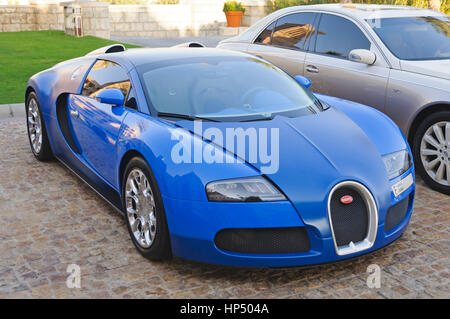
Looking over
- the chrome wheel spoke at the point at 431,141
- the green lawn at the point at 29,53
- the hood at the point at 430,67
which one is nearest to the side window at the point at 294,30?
the hood at the point at 430,67

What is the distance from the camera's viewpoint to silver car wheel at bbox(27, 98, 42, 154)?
244 inches

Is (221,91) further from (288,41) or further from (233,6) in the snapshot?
(233,6)

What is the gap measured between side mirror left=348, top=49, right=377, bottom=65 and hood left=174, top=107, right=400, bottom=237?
1887mm

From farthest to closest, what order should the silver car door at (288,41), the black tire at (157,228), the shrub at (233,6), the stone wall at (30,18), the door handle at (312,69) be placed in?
the shrub at (233,6) < the stone wall at (30,18) < the silver car door at (288,41) < the door handle at (312,69) < the black tire at (157,228)

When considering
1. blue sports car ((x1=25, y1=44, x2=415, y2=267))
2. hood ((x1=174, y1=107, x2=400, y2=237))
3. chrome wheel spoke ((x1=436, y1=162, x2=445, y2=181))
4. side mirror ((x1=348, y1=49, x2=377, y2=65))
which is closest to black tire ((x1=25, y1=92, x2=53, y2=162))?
blue sports car ((x1=25, y1=44, x2=415, y2=267))

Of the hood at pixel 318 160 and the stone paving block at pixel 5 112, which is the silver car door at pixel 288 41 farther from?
the stone paving block at pixel 5 112

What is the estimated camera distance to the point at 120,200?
14.4 ft

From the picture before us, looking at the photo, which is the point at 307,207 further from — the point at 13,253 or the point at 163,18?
the point at 163,18

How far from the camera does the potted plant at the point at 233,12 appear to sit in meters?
24.3

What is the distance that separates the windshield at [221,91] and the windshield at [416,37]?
1.77m

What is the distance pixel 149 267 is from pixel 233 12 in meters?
21.6

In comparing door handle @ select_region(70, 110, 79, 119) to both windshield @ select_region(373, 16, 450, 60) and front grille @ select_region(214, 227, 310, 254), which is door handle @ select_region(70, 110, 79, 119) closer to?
front grille @ select_region(214, 227, 310, 254)

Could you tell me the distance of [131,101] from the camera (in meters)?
4.41

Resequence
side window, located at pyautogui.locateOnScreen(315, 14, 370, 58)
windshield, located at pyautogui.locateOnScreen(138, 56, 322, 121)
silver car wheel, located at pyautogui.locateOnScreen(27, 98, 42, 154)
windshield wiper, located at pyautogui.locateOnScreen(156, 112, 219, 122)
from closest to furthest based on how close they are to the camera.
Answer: windshield wiper, located at pyautogui.locateOnScreen(156, 112, 219, 122) → windshield, located at pyautogui.locateOnScreen(138, 56, 322, 121) → silver car wheel, located at pyautogui.locateOnScreen(27, 98, 42, 154) → side window, located at pyautogui.locateOnScreen(315, 14, 370, 58)
